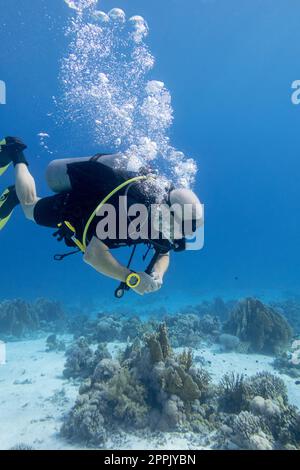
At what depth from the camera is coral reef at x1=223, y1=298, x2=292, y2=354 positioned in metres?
11.6

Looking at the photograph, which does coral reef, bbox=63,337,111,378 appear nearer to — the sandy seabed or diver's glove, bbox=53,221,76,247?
the sandy seabed

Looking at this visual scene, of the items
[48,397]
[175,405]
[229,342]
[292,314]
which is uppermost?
[292,314]

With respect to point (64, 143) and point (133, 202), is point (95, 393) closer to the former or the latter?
point (133, 202)

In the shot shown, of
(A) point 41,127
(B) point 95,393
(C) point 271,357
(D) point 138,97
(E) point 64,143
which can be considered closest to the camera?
(B) point 95,393

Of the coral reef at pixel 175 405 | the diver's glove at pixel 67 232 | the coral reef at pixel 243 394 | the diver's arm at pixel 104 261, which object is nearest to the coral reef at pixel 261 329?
the coral reef at pixel 175 405

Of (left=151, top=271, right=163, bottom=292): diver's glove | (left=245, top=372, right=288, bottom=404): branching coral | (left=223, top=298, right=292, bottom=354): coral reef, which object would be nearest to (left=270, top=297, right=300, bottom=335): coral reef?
(left=223, top=298, right=292, bottom=354): coral reef

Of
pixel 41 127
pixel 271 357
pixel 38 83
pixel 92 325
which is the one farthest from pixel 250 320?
pixel 41 127

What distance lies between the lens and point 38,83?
3878 cm

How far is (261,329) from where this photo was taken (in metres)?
11.8

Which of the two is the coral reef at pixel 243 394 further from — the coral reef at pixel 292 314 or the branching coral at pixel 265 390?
the coral reef at pixel 292 314

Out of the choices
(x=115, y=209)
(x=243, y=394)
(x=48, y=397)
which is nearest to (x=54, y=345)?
(x=48, y=397)

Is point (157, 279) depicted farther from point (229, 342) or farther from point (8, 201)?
point (229, 342)

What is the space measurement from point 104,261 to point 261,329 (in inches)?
367

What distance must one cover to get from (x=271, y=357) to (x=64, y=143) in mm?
46787
